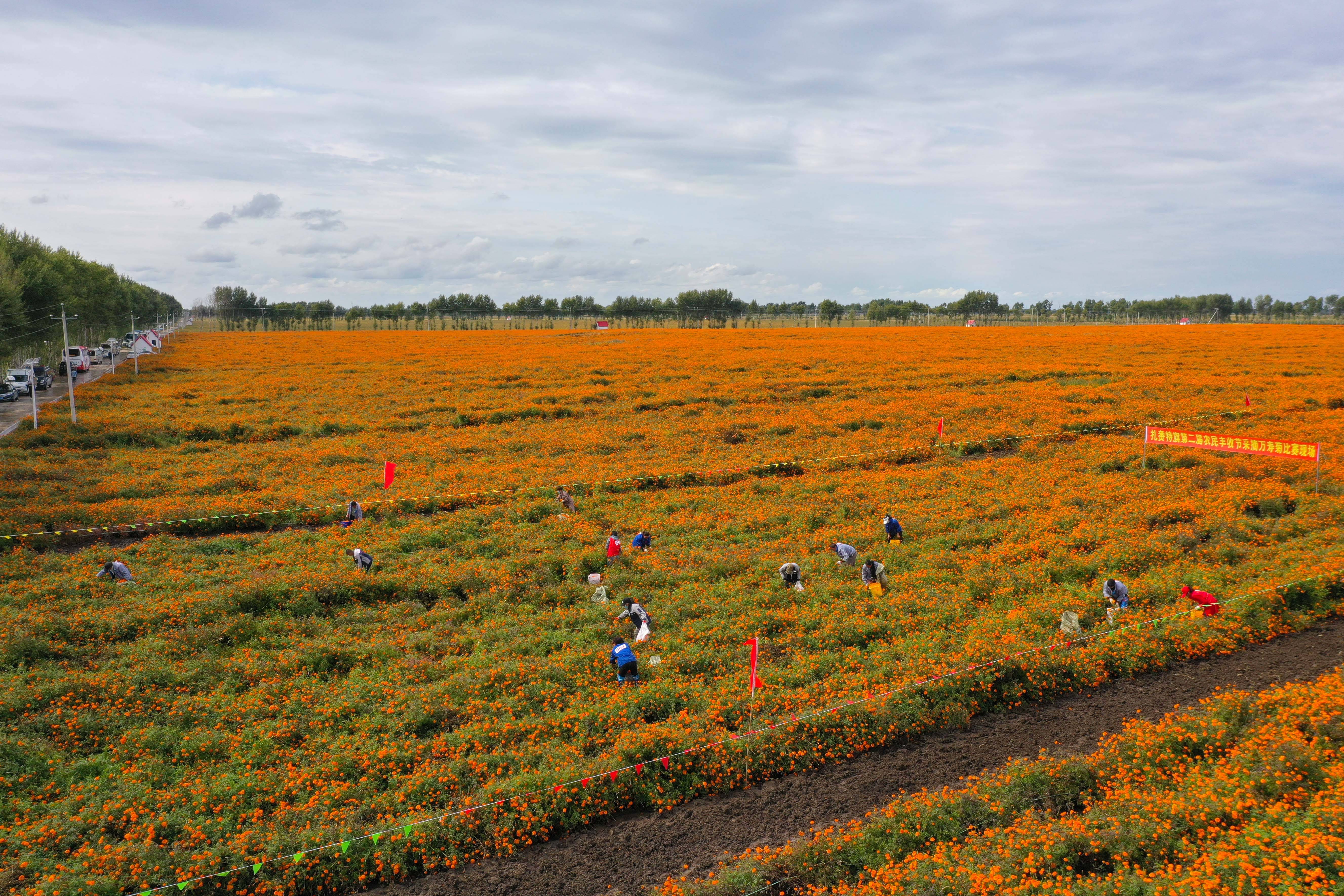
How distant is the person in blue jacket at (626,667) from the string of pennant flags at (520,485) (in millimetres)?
11814

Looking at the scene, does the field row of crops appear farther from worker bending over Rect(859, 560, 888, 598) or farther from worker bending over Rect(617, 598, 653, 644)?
worker bending over Rect(617, 598, 653, 644)

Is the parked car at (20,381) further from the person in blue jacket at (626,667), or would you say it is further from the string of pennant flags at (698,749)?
the string of pennant flags at (698,749)

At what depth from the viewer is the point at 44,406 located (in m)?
45.4

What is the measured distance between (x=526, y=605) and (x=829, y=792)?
785 cm

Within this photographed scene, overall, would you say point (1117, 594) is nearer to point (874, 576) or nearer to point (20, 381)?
point (874, 576)

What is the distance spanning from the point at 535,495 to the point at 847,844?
54.6 feet

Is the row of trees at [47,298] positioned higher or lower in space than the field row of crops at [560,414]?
higher

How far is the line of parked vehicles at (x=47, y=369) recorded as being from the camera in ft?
165

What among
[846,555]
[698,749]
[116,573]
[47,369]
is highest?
[47,369]

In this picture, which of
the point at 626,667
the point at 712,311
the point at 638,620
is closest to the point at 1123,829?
the point at 626,667

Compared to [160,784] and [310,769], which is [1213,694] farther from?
[160,784]

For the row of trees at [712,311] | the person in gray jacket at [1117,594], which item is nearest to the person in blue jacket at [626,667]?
A: the person in gray jacket at [1117,594]

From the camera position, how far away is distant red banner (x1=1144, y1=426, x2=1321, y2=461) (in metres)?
21.5

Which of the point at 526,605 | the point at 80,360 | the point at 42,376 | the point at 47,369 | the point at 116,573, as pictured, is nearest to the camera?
the point at 526,605
